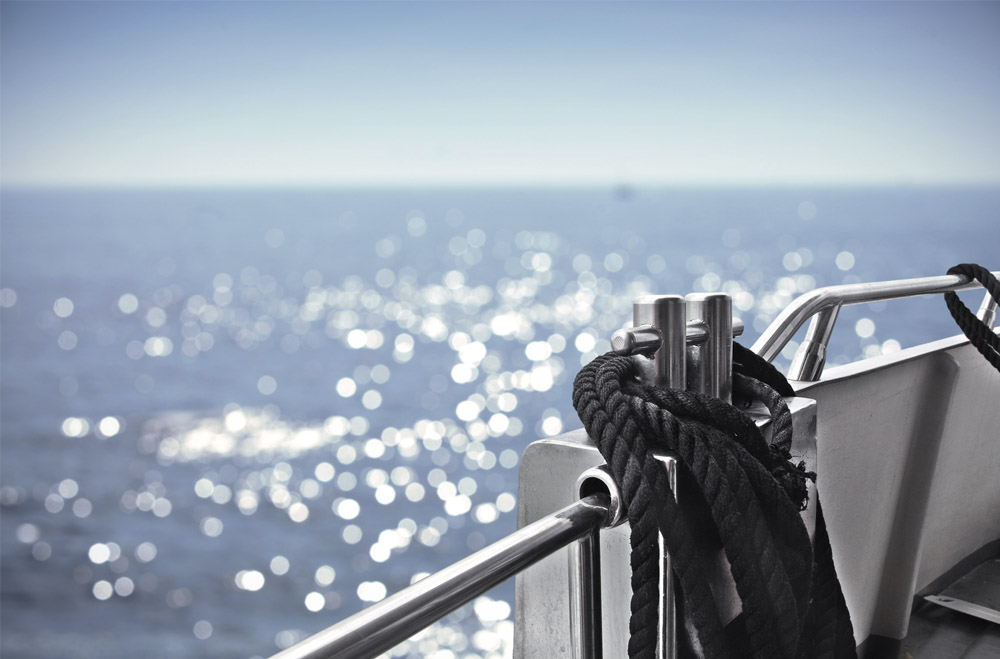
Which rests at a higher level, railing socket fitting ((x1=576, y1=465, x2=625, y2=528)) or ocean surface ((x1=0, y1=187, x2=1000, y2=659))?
railing socket fitting ((x1=576, y1=465, x2=625, y2=528))

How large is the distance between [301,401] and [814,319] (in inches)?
941

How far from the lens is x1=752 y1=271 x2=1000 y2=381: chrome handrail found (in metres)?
1.42

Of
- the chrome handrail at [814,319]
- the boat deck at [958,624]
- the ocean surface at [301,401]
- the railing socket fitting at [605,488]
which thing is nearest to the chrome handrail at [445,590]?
the railing socket fitting at [605,488]

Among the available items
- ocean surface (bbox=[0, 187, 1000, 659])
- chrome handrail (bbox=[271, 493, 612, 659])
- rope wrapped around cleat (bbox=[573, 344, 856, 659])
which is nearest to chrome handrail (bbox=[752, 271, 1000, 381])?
rope wrapped around cleat (bbox=[573, 344, 856, 659])

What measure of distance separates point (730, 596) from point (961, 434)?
1.40m

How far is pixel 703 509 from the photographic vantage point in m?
0.78

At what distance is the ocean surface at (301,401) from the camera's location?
49.2 feet

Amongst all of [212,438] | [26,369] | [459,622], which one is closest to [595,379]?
[459,622]

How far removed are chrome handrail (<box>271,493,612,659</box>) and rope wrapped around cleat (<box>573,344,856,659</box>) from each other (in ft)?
0.15

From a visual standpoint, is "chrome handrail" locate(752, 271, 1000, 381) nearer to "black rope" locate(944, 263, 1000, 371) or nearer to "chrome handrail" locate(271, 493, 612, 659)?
"black rope" locate(944, 263, 1000, 371)

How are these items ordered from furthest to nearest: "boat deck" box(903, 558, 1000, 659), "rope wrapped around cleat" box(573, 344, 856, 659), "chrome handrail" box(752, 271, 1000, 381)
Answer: "boat deck" box(903, 558, 1000, 659) → "chrome handrail" box(752, 271, 1000, 381) → "rope wrapped around cleat" box(573, 344, 856, 659)

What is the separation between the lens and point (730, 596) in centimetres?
80

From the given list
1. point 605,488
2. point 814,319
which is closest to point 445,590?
point 605,488

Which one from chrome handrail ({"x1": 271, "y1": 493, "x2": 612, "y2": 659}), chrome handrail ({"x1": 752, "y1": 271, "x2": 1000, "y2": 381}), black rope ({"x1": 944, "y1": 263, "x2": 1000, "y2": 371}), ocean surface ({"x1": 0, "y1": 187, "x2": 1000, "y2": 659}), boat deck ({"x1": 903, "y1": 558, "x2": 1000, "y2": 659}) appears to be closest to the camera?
chrome handrail ({"x1": 271, "y1": 493, "x2": 612, "y2": 659})
